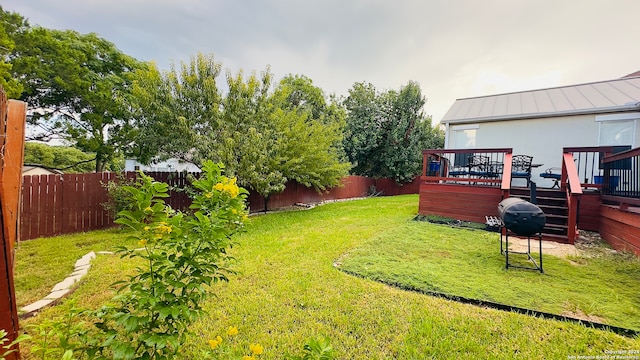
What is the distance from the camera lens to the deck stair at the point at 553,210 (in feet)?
17.5

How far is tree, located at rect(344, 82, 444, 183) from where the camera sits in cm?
1684

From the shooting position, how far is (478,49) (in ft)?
29.2

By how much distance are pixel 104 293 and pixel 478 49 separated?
1143cm

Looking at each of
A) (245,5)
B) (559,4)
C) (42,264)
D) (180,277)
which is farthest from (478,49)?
(42,264)

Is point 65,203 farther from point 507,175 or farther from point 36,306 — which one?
point 507,175

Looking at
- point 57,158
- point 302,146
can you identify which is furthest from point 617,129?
point 57,158

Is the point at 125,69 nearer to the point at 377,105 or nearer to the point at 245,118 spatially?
the point at 245,118

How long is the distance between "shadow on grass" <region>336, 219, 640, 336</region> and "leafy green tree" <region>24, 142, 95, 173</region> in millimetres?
18344

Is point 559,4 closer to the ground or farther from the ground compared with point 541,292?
farther from the ground

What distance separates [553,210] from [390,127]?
12.3 m

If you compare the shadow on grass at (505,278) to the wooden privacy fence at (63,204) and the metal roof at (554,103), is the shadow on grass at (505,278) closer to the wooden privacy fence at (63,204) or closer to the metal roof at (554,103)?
the metal roof at (554,103)

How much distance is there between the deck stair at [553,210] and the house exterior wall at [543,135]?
7.25ft

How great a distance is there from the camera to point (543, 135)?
8602 millimetres

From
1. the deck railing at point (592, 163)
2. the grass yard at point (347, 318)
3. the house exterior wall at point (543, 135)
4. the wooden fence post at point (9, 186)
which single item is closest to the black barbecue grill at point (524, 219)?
the grass yard at point (347, 318)
